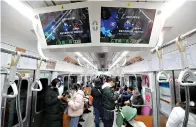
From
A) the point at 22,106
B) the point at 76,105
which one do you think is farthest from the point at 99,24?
the point at 76,105

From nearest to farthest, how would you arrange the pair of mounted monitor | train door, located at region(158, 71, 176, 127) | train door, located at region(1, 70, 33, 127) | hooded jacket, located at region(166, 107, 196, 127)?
the pair of mounted monitor, hooded jacket, located at region(166, 107, 196, 127), train door, located at region(1, 70, 33, 127), train door, located at region(158, 71, 176, 127)

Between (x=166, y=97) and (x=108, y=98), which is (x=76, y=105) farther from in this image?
(x=166, y=97)

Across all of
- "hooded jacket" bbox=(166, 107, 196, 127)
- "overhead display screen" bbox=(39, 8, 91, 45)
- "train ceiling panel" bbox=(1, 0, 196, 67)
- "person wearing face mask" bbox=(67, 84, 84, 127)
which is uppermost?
"train ceiling panel" bbox=(1, 0, 196, 67)

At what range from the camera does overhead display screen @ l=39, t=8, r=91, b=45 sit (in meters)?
1.74

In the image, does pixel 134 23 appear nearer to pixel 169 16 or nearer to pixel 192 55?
pixel 169 16

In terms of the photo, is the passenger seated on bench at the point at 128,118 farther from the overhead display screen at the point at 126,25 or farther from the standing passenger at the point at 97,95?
the standing passenger at the point at 97,95

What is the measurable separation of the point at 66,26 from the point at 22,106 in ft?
7.89

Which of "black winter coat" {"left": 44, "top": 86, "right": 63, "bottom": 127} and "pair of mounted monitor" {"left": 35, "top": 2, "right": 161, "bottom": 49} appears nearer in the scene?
"pair of mounted monitor" {"left": 35, "top": 2, "right": 161, "bottom": 49}

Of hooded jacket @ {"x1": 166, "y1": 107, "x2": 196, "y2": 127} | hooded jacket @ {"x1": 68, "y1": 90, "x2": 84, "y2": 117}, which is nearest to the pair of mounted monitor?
hooded jacket @ {"x1": 166, "y1": 107, "x2": 196, "y2": 127}

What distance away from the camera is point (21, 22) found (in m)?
2.17

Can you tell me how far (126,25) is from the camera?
180cm

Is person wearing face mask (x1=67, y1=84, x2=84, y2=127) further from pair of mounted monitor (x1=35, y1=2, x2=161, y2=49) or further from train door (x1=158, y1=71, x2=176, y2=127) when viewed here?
pair of mounted monitor (x1=35, y1=2, x2=161, y2=49)

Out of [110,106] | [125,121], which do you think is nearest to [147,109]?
[110,106]

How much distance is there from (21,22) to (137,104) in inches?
171
